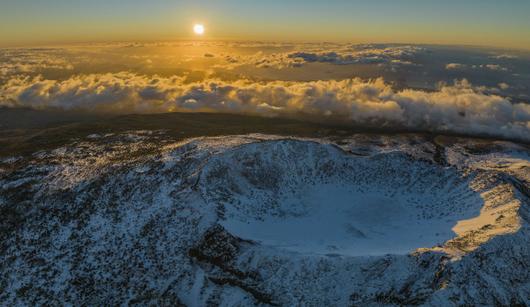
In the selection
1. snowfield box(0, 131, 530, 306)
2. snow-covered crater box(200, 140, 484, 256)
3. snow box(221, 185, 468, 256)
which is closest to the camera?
snowfield box(0, 131, 530, 306)

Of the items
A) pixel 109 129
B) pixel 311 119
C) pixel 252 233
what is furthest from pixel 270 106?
pixel 252 233

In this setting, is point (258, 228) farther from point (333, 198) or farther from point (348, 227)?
point (333, 198)

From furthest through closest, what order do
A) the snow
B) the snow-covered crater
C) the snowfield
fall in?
the snow-covered crater < the snow < the snowfield

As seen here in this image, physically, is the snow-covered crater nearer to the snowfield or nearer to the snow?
the snow

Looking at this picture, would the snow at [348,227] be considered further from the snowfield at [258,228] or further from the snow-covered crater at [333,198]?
the snowfield at [258,228]

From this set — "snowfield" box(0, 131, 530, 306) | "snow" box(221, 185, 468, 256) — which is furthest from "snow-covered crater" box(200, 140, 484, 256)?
"snowfield" box(0, 131, 530, 306)

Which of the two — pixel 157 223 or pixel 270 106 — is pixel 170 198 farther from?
pixel 270 106

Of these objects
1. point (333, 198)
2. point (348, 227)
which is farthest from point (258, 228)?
point (333, 198)
